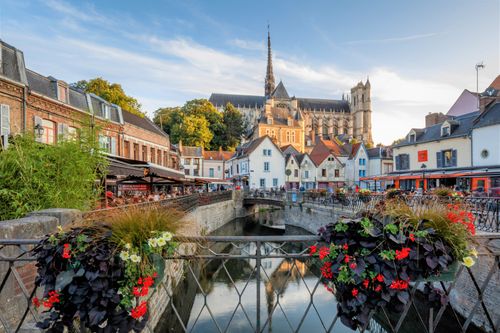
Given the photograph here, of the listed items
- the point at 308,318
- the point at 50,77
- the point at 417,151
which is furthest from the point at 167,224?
the point at 417,151

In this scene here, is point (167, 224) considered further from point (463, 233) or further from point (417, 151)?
point (417, 151)

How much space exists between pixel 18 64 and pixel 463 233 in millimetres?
19048

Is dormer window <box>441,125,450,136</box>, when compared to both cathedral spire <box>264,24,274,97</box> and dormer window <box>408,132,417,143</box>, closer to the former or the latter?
dormer window <box>408,132,417,143</box>

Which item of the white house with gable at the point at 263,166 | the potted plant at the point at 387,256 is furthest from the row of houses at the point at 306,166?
the potted plant at the point at 387,256

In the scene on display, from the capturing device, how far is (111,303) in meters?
2.30

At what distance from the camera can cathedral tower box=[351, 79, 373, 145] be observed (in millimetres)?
111438

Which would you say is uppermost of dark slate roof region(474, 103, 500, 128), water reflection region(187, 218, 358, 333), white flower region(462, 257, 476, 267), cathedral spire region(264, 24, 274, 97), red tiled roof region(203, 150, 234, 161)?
cathedral spire region(264, 24, 274, 97)

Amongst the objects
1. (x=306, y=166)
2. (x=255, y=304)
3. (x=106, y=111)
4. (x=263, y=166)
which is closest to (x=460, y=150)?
(x=255, y=304)

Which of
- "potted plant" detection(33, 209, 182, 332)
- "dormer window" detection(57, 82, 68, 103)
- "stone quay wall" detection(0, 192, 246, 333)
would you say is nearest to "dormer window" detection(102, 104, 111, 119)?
"dormer window" detection(57, 82, 68, 103)

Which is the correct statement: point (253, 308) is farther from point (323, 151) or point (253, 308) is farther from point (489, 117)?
point (323, 151)

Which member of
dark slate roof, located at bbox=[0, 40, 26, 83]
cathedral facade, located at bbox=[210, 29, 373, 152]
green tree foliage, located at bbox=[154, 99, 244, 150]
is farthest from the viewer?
cathedral facade, located at bbox=[210, 29, 373, 152]

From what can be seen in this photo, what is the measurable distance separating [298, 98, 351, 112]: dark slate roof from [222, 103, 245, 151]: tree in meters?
54.3

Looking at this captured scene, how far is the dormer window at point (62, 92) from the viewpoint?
59.9 ft

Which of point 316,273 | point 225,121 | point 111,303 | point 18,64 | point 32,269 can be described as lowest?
point 316,273
